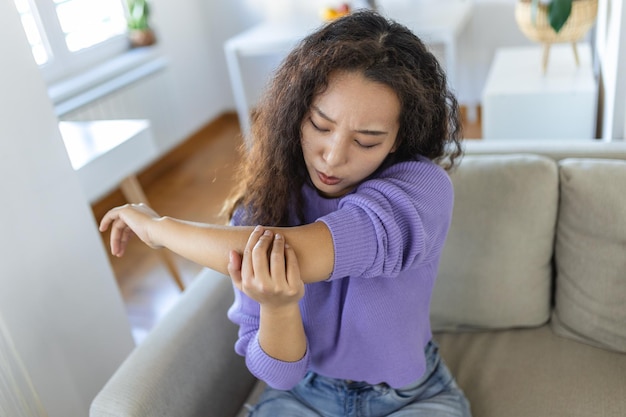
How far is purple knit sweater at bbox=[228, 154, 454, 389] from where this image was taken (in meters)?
0.83

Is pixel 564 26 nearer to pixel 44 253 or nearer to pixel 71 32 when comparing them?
pixel 44 253

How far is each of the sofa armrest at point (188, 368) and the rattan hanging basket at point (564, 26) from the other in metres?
1.19

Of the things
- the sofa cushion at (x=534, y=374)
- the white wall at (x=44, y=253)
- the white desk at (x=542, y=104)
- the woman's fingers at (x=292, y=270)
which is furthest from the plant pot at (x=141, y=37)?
the woman's fingers at (x=292, y=270)

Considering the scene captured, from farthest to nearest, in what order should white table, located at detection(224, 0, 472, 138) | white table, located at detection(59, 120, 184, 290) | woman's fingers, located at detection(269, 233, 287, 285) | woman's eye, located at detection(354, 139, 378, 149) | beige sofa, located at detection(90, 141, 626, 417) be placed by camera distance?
white table, located at detection(224, 0, 472, 138), white table, located at detection(59, 120, 184, 290), beige sofa, located at detection(90, 141, 626, 417), woman's eye, located at detection(354, 139, 378, 149), woman's fingers, located at detection(269, 233, 287, 285)

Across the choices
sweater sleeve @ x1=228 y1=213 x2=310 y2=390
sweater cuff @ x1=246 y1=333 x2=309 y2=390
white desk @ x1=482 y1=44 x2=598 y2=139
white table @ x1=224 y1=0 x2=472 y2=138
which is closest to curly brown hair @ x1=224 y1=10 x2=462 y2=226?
sweater sleeve @ x1=228 y1=213 x2=310 y2=390

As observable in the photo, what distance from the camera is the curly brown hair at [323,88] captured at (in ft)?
2.80

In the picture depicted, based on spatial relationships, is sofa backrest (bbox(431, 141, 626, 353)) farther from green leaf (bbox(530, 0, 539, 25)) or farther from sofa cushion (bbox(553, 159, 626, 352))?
green leaf (bbox(530, 0, 539, 25))

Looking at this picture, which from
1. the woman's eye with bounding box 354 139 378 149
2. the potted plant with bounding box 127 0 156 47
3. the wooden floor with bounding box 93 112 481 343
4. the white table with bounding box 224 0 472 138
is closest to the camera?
the woman's eye with bounding box 354 139 378 149

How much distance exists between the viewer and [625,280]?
1147 millimetres

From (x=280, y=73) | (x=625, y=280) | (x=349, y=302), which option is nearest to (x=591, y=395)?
(x=625, y=280)

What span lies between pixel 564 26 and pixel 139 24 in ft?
7.33

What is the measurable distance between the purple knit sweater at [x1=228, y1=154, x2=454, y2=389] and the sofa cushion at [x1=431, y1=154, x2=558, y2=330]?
211 millimetres

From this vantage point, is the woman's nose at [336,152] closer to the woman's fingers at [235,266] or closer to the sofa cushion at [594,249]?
the woman's fingers at [235,266]

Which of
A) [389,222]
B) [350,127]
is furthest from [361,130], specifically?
[389,222]
